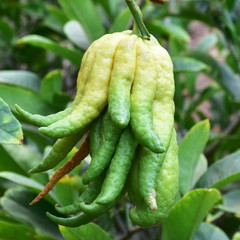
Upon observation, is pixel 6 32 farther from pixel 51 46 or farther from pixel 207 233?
pixel 207 233

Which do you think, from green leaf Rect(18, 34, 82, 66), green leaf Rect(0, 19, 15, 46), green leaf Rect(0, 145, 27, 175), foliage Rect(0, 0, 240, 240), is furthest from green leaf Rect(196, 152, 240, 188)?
green leaf Rect(0, 19, 15, 46)

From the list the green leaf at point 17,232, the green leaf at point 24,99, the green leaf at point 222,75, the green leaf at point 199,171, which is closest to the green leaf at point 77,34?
the green leaf at point 24,99

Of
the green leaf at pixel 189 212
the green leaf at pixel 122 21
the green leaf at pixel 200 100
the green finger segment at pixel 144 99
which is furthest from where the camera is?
the green leaf at pixel 200 100

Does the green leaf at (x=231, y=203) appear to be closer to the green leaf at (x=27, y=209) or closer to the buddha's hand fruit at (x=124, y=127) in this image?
the green leaf at (x=27, y=209)

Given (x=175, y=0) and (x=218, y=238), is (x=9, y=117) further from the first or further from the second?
(x=175, y=0)

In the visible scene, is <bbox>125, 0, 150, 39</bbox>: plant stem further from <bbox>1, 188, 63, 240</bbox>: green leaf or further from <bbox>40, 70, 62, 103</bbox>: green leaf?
<bbox>40, 70, 62, 103</bbox>: green leaf

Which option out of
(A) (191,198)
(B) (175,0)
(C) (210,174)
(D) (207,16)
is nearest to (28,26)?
(B) (175,0)

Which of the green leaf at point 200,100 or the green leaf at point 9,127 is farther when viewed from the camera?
the green leaf at point 200,100
